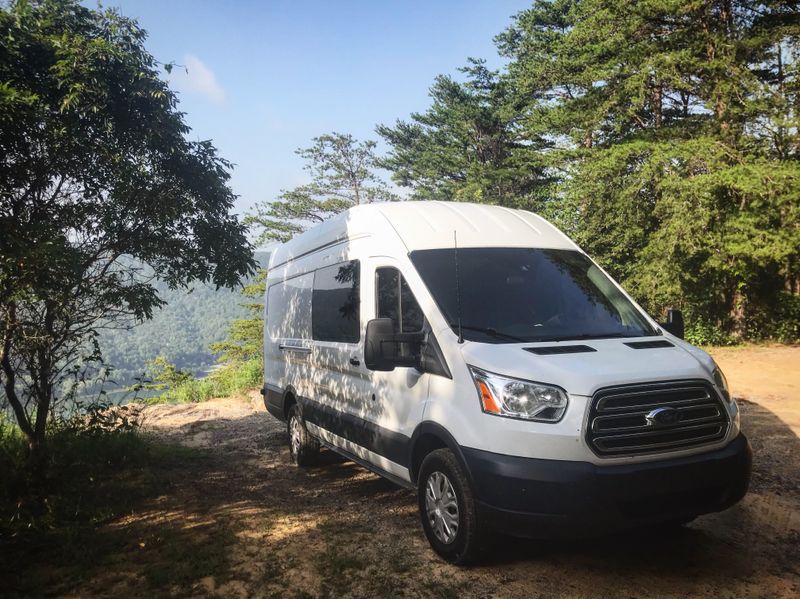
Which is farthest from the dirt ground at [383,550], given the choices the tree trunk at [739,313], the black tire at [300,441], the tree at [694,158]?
the tree trunk at [739,313]

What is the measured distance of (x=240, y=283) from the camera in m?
7.48

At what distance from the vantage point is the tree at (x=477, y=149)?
31.0 m

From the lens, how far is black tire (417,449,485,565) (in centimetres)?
365

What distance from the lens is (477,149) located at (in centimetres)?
3412

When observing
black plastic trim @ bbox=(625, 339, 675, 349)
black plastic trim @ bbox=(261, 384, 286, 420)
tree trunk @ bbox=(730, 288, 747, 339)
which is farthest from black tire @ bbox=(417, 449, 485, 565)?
tree trunk @ bbox=(730, 288, 747, 339)

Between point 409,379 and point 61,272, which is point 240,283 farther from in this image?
point 409,379

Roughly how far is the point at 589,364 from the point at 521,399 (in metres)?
0.48

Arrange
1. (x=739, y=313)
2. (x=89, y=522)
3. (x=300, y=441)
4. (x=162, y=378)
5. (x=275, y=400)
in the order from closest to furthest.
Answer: (x=89, y=522)
(x=300, y=441)
(x=275, y=400)
(x=739, y=313)
(x=162, y=378)

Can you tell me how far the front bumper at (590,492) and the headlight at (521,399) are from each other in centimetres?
26

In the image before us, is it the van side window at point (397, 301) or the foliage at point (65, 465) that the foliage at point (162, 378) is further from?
the van side window at point (397, 301)

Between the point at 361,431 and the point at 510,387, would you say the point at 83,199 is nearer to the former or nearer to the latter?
the point at 361,431

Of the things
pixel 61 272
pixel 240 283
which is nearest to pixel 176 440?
pixel 240 283

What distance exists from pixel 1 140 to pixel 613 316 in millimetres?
5560

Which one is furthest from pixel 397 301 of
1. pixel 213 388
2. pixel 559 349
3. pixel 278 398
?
pixel 213 388
